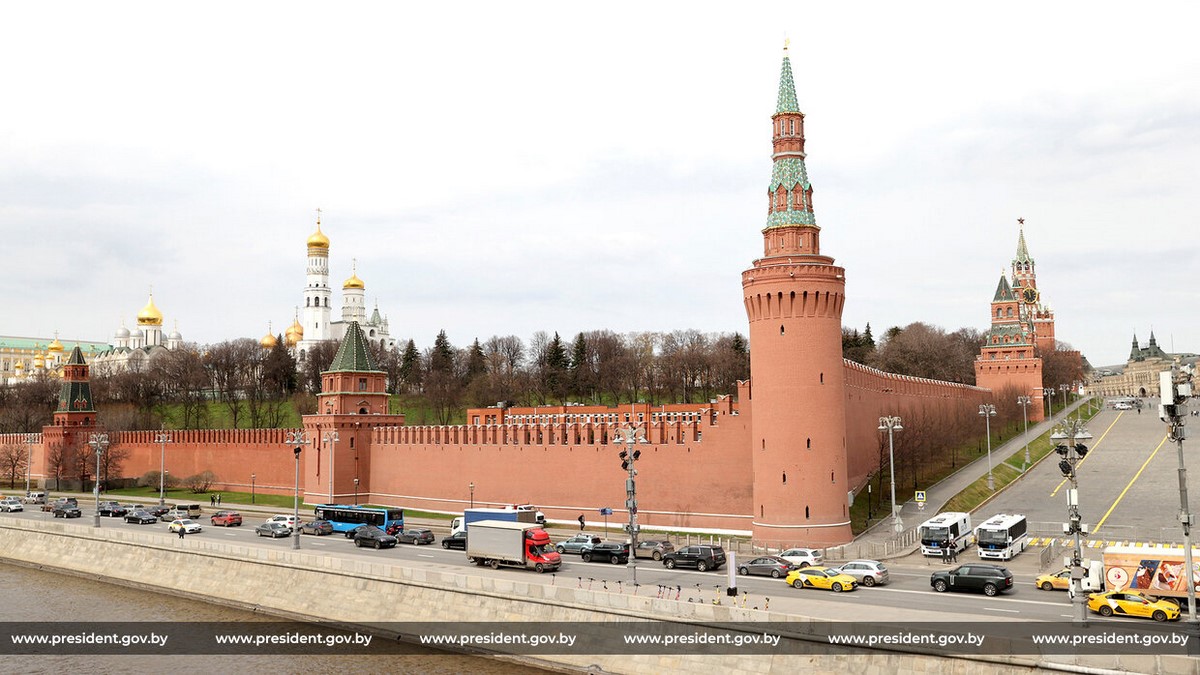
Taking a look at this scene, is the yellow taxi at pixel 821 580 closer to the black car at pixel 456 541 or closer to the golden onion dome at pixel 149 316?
the black car at pixel 456 541

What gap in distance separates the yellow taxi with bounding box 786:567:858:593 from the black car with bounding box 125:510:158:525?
41888 millimetres

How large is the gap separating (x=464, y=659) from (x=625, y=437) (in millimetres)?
11904

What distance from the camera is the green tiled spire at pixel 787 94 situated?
156ft

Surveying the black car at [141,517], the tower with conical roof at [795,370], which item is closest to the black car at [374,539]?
the tower with conical roof at [795,370]

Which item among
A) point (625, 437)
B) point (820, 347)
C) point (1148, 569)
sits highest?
point (820, 347)

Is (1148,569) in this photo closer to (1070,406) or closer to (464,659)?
(464,659)

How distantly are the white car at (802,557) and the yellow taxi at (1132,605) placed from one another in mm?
10971

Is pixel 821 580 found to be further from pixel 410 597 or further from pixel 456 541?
pixel 456 541

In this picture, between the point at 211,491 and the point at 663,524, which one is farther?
the point at 211,491

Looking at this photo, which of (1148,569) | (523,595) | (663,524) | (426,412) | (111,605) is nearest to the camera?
(1148,569)

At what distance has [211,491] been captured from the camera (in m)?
77.6

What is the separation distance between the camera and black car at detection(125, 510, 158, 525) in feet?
193

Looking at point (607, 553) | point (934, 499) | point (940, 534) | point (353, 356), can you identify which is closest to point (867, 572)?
point (940, 534)

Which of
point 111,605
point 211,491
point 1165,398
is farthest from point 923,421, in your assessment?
point 211,491
